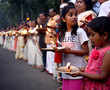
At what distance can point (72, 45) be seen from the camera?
304 centimetres

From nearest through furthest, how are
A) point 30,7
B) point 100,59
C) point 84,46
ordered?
point 100,59 → point 84,46 → point 30,7

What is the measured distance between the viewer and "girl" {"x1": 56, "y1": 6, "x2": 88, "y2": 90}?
2.86 meters

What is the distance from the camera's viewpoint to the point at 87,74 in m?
2.24

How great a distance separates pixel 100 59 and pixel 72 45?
0.88 metres

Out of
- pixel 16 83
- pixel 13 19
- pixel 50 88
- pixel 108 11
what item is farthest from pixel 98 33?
pixel 13 19

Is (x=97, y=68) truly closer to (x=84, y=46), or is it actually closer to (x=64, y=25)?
(x=84, y=46)

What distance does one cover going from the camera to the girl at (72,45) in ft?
9.39

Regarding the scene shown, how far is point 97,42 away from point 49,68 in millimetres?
6043

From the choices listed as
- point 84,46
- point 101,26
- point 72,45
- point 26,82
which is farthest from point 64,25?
point 26,82

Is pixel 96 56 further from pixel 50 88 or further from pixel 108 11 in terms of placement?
pixel 50 88

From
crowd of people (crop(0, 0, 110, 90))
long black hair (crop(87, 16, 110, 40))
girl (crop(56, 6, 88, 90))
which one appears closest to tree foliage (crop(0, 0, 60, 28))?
crowd of people (crop(0, 0, 110, 90))

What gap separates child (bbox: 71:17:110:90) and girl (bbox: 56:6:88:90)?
0.56m

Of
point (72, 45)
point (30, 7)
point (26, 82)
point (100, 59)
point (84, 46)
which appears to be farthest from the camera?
point (30, 7)

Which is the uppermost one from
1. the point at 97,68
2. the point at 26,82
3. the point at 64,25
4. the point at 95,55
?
the point at 64,25
